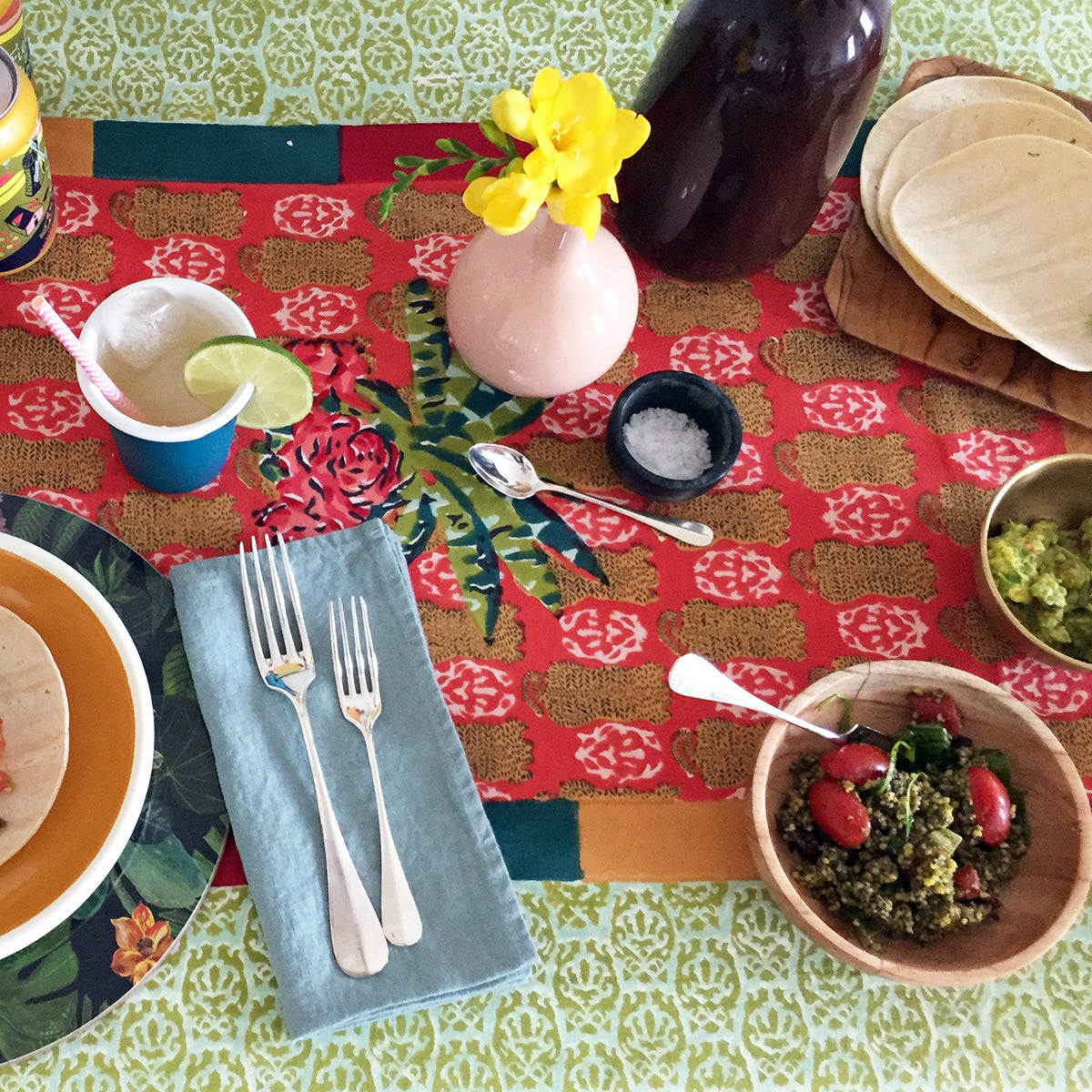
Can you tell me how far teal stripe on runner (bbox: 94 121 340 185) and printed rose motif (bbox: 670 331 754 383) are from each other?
0.39 meters

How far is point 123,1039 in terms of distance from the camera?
30.4 inches

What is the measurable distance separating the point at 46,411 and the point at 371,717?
408mm

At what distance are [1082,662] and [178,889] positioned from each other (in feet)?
2.43

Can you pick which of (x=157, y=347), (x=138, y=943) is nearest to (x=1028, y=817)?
(x=138, y=943)

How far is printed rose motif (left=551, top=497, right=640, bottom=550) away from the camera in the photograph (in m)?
0.95

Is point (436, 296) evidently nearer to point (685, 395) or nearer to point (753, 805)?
point (685, 395)

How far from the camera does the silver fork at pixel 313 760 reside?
77cm

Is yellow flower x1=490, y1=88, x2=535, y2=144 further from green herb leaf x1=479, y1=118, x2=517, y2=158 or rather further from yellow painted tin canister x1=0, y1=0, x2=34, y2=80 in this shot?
yellow painted tin canister x1=0, y1=0, x2=34, y2=80

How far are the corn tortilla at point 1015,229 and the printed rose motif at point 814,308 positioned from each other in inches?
3.7

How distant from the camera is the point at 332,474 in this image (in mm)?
947

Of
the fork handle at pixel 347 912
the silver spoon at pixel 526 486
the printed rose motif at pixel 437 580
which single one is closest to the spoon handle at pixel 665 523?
the silver spoon at pixel 526 486

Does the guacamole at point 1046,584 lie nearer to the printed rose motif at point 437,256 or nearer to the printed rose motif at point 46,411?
the printed rose motif at point 437,256

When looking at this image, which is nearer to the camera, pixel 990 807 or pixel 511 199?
pixel 511 199

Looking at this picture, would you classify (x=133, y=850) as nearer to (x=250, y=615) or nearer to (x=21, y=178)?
(x=250, y=615)
